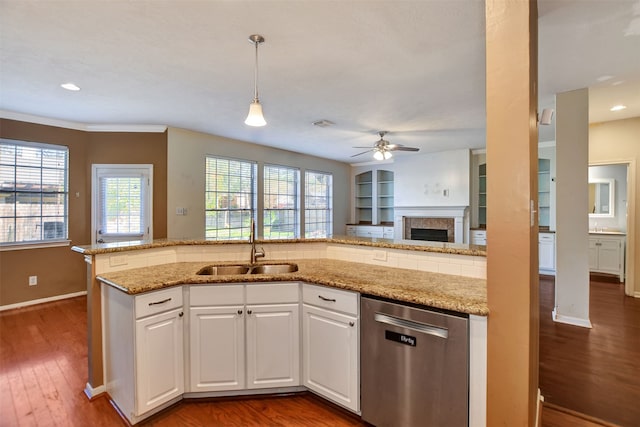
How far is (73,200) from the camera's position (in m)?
4.43

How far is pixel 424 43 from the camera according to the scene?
90.1 inches

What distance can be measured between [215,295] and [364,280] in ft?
3.36

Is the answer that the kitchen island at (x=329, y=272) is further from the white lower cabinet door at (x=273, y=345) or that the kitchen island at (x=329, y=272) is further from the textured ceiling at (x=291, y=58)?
the textured ceiling at (x=291, y=58)

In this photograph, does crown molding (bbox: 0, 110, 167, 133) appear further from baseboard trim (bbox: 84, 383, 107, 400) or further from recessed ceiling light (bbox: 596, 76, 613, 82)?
recessed ceiling light (bbox: 596, 76, 613, 82)

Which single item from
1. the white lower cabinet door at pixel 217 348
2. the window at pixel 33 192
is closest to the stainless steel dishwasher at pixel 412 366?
the white lower cabinet door at pixel 217 348

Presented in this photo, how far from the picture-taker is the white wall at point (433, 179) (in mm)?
6418

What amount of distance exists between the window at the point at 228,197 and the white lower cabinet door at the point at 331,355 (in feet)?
10.8

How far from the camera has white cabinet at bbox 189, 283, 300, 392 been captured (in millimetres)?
2057

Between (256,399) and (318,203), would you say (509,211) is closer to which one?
(256,399)

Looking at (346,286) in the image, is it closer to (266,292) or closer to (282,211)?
(266,292)

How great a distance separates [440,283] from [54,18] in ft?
10.1

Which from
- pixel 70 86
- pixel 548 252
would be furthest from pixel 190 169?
pixel 548 252

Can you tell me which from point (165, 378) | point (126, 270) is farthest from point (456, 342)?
point (126, 270)

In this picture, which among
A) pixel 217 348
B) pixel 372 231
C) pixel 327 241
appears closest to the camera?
pixel 217 348
